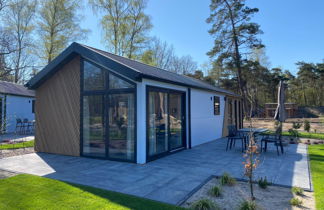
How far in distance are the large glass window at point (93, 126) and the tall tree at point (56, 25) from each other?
13306 mm

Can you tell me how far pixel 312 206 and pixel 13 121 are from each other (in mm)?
17370

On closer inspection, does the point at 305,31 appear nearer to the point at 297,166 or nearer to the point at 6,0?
the point at 297,166

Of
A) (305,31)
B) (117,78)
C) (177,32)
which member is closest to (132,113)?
(117,78)

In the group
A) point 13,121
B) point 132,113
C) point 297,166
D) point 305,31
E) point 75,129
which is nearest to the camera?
point 297,166

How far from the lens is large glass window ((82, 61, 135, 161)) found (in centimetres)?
604

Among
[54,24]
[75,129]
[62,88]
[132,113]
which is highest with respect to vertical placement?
[54,24]

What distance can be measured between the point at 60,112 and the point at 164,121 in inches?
145

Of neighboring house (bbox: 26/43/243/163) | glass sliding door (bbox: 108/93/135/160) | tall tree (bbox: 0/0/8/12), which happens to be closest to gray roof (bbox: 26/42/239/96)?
neighboring house (bbox: 26/43/243/163)

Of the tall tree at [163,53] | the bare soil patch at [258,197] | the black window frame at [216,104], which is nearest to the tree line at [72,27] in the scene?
the tall tree at [163,53]

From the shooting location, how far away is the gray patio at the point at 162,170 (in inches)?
159

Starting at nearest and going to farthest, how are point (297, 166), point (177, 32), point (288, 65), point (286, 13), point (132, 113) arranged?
point (297, 166)
point (132, 113)
point (286, 13)
point (177, 32)
point (288, 65)

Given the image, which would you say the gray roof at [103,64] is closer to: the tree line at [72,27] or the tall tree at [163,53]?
the tree line at [72,27]

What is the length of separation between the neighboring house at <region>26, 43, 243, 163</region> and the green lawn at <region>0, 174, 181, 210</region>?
2175 millimetres

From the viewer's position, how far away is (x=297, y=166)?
5484 mm
